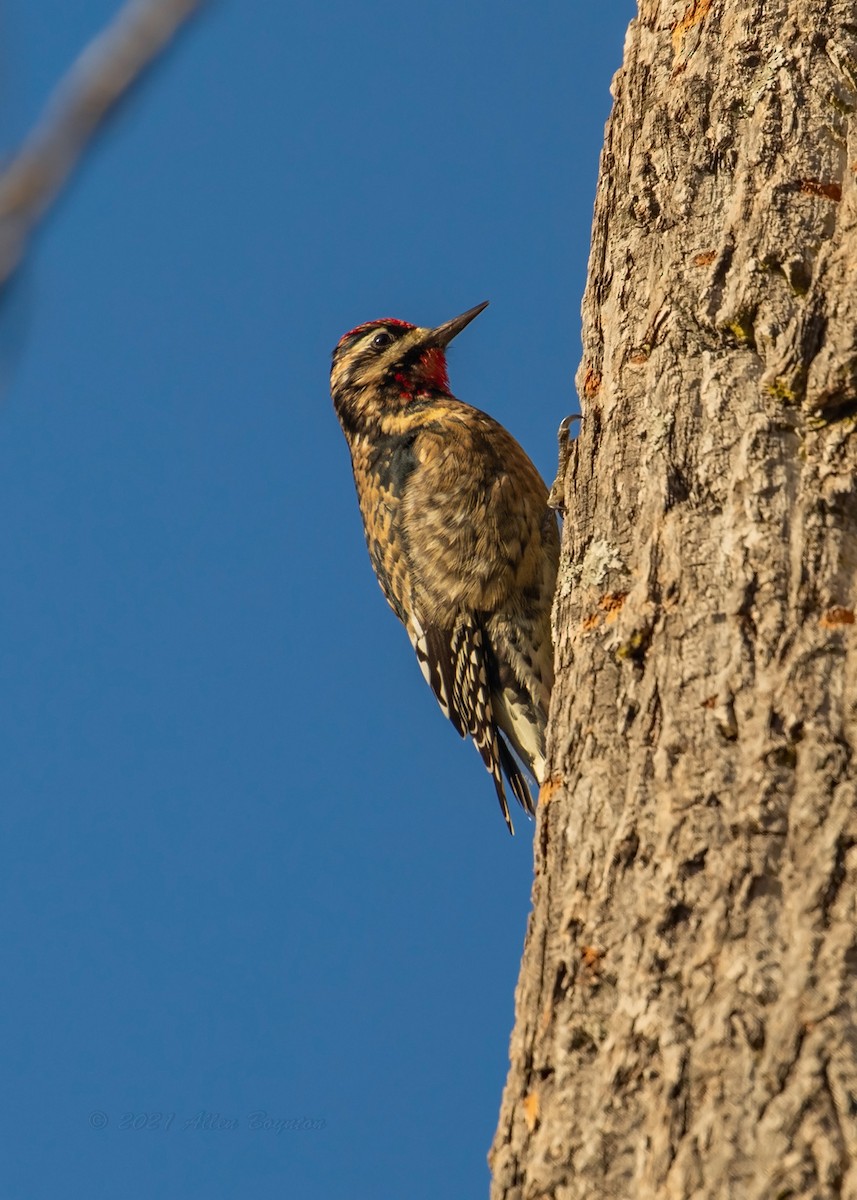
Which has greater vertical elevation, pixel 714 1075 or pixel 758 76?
pixel 758 76


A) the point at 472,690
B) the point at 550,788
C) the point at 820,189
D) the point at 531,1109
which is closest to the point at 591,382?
the point at 820,189

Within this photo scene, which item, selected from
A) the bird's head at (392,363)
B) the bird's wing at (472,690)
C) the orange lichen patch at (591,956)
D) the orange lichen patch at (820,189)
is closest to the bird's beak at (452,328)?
the bird's head at (392,363)

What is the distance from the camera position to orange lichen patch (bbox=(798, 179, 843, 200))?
11.2 feet

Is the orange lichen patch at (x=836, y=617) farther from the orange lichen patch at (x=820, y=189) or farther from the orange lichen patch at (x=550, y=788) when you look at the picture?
the orange lichen patch at (x=820, y=189)

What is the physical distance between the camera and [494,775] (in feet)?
17.1

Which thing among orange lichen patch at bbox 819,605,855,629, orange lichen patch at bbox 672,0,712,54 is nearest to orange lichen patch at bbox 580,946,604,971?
orange lichen patch at bbox 819,605,855,629

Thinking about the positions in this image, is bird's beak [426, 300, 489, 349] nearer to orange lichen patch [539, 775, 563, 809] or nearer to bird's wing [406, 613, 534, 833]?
bird's wing [406, 613, 534, 833]

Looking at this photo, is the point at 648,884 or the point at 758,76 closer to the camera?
the point at 648,884

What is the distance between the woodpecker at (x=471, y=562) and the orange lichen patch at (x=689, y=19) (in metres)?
1.67

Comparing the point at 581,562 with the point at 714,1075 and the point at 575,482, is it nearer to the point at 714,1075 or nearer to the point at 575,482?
the point at 575,482

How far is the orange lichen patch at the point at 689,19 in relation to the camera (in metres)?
4.03

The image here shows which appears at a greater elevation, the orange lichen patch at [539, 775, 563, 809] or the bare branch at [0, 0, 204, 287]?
the bare branch at [0, 0, 204, 287]

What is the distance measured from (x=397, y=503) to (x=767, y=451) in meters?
2.61

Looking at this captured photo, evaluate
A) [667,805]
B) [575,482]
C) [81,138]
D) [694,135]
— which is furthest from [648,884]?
[694,135]
